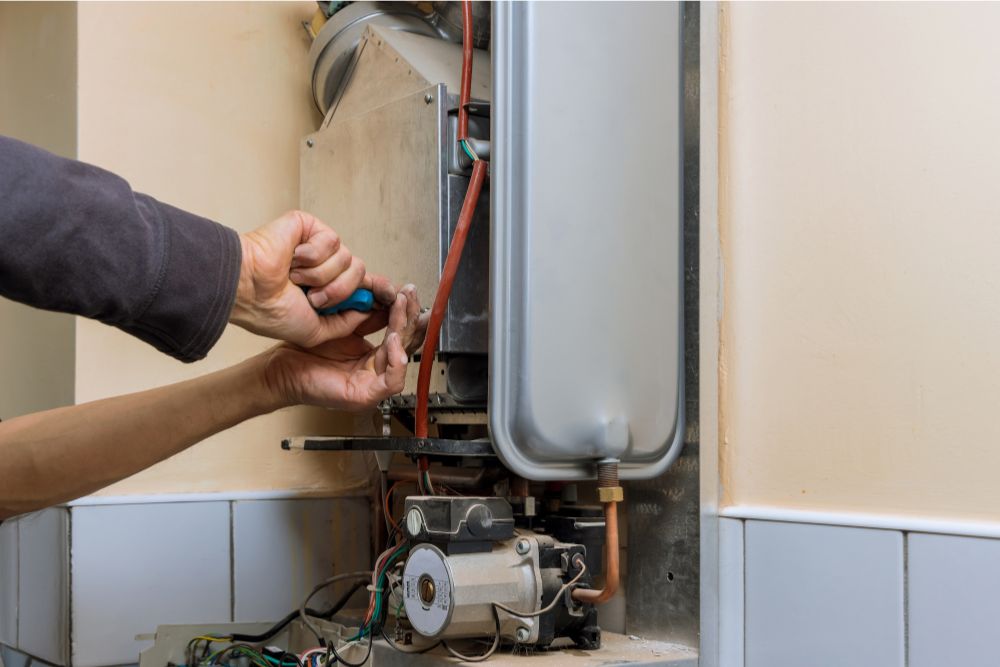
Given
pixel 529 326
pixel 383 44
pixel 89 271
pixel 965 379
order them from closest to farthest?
1. pixel 89 271
2. pixel 965 379
3. pixel 529 326
4. pixel 383 44

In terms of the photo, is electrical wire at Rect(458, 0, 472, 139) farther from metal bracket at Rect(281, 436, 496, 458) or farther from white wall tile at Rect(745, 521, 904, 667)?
white wall tile at Rect(745, 521, 904, 667)

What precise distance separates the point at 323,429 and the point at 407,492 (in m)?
0.20

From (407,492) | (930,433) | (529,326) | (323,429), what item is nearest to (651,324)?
(529,326)

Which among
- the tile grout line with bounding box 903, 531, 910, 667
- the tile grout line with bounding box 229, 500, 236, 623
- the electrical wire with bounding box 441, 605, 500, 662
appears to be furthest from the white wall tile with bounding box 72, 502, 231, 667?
the tile grout line with bounding box 903, 531, 910, 667

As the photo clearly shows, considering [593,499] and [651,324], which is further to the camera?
[593,499]

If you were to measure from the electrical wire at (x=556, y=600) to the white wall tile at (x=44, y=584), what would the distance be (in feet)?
2.26

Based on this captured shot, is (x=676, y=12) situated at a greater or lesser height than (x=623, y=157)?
greater

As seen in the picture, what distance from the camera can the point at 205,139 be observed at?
1.60 m

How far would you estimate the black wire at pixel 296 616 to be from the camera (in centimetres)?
146

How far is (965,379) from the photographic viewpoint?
0.99 meters

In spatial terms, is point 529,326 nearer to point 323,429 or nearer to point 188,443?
point 188,443

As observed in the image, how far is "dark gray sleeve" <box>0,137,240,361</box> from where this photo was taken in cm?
74

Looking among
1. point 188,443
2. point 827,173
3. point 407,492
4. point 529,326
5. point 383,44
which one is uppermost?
point 383,44

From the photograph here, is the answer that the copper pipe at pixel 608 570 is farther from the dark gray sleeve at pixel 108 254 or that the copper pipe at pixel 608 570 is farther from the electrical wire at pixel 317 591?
the dark gray sleeve at pixel 108 254
